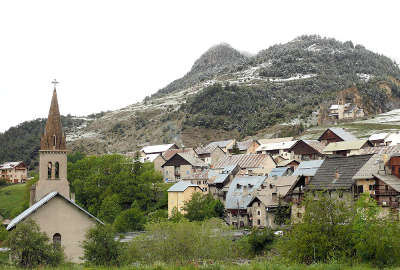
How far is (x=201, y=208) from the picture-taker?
230ft

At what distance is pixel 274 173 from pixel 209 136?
107m

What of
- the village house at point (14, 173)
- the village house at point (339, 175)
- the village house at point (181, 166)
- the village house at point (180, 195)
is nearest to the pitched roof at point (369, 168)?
the village house at point (339, 175)

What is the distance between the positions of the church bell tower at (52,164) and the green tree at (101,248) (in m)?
20.4

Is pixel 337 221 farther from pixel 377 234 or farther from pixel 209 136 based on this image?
pixel 209 136

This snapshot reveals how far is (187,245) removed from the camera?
40.3m

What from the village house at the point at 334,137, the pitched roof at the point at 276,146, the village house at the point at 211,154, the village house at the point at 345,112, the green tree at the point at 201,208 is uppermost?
the village house at the point at 345,112

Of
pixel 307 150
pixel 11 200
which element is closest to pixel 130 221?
pixel 307 150

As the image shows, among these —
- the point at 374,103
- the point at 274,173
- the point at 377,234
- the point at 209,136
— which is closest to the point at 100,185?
the point at 274,173

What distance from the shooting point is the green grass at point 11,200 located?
3828 inches

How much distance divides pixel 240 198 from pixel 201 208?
591cm

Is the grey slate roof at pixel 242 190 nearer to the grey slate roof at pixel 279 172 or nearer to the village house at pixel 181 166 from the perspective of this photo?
the grey slate roof at pixel 279 172

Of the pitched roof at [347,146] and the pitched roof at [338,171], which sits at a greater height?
the pitched roof at [347,146]

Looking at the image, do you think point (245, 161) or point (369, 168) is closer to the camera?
point (369, 168)

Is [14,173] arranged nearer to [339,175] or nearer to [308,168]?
[308,168]
